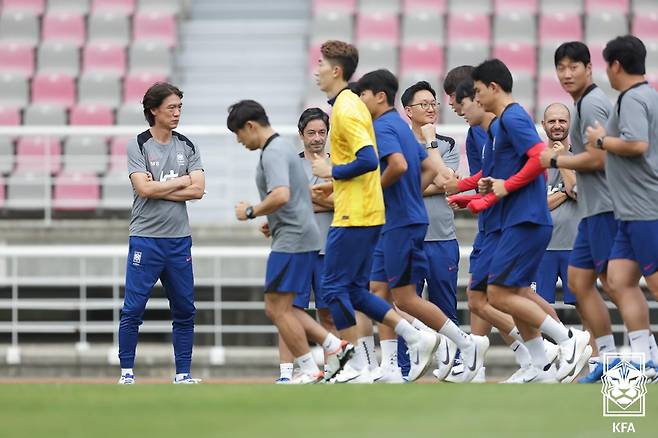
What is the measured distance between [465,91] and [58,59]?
1092 cm

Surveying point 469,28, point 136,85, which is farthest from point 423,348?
point 469,28

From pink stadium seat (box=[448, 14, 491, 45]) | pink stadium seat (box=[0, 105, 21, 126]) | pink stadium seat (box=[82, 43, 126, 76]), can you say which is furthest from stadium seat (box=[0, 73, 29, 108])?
pink stadium seat (box=[448, 14, 491, 45])

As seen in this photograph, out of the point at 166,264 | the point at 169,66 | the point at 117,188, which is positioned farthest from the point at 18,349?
the point at 169,66

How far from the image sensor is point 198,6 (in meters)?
22.0

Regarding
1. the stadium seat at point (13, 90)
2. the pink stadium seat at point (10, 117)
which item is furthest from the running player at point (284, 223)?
the stadium seat at point (13, 90)

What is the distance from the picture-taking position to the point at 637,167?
872 cm

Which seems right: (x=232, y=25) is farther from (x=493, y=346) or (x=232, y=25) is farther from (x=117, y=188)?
(x=493, y=346)

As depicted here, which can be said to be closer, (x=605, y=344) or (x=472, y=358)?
(x=605, y=344)

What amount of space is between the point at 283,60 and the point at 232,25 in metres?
1.15

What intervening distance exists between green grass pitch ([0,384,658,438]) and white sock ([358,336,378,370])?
59.9 inches

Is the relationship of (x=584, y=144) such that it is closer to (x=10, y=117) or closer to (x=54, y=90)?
(x=10, y=117)

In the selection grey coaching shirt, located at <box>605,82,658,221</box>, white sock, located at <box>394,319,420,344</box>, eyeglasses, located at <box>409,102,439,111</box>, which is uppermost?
eyeglasses, located at <box>409,102,439,111</box>

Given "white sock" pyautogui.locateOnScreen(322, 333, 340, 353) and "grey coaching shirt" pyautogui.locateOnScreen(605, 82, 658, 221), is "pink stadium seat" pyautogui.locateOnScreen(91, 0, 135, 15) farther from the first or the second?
"grey coaching shirt" pyautogui.locateOnScreen(605, 82, 658, 221)

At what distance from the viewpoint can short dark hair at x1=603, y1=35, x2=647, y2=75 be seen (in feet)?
28.5
